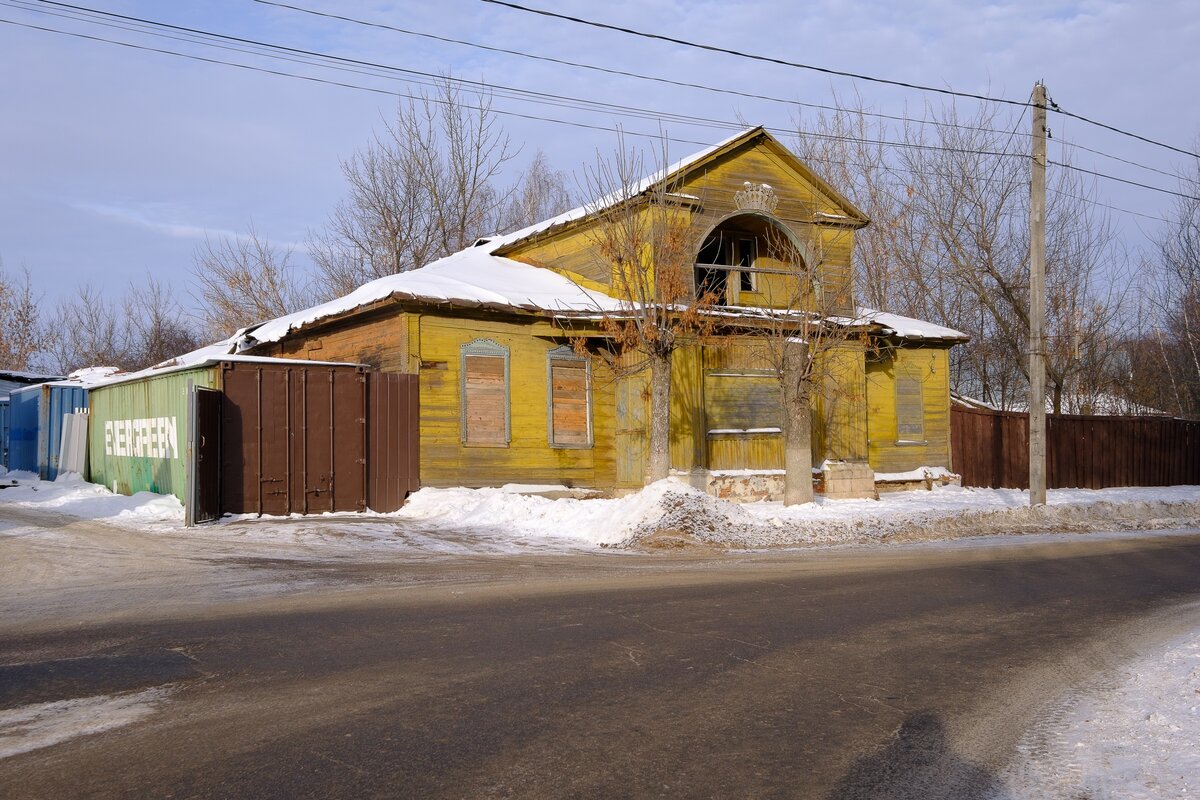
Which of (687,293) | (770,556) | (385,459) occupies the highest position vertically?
(687,293)

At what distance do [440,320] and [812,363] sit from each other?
24.0 ft

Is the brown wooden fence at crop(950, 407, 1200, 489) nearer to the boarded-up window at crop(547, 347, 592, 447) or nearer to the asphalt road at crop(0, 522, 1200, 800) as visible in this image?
the boarded-up window at crop(547, 347, 592, 447)

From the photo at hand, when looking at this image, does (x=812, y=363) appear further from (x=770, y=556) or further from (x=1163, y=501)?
(x=1163, y=501)

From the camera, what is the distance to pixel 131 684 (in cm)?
624

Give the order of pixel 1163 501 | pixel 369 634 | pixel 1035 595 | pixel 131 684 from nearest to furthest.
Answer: pixel 131 684 → pixel 369 634 → pixel 1035 595 → pixel 1163 501

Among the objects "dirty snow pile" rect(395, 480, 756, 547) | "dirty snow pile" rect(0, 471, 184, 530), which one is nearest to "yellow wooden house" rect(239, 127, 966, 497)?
"dirty snow pile" rect(395, 480, 756, 547)

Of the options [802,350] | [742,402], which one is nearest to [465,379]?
[742,402]

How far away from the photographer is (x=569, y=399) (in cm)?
2112

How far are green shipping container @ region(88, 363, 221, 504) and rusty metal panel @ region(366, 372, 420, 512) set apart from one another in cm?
297

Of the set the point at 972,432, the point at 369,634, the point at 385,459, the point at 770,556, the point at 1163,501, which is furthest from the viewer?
the point at 972,432

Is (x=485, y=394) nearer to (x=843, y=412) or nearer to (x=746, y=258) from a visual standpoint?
(x=746, y=258)

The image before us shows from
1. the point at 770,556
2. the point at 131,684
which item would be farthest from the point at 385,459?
the point at 131,684

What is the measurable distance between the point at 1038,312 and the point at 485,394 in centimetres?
1109

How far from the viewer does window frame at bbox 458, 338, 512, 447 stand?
19.7 metres
